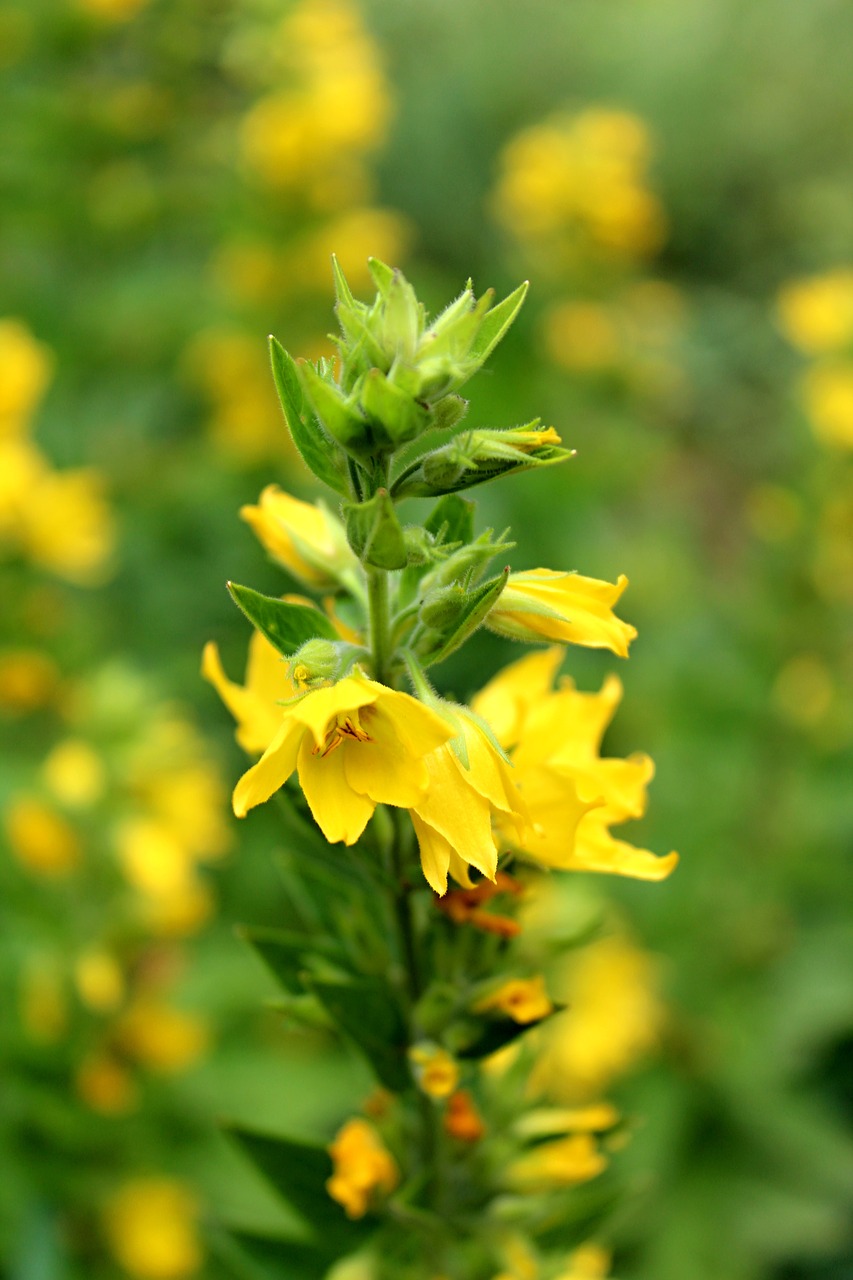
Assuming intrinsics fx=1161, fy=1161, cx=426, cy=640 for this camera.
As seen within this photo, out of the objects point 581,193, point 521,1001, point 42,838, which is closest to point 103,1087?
point 42,838

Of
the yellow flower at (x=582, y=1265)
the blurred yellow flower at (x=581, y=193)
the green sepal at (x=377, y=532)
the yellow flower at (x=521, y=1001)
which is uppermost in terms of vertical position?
the blurred yellow flower at (x=581, y=193)

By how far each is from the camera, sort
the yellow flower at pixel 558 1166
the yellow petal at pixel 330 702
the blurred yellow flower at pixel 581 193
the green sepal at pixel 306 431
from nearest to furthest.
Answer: the yellow petal at pixel 330 702
the green sepal at pixel 306 431
the yellow flower at pixel 558 1166
the blurred yellow flower at pixel 581 193

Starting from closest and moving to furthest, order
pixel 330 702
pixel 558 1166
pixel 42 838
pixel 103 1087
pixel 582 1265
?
pixel 330 702
pixel 558 1166
pixel 582 1265
pixel 103 1087
pixel 42 838

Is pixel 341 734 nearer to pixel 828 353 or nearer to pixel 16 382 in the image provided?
pixel 16 382

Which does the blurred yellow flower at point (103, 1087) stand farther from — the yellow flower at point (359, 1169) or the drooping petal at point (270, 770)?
the drooping petal at point (270, 770)

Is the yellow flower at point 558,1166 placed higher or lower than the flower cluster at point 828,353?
lower

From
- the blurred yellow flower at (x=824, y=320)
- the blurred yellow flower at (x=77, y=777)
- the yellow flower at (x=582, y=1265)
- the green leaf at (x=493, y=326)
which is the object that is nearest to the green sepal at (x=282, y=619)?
the green leaf at (x=493, y=326)
